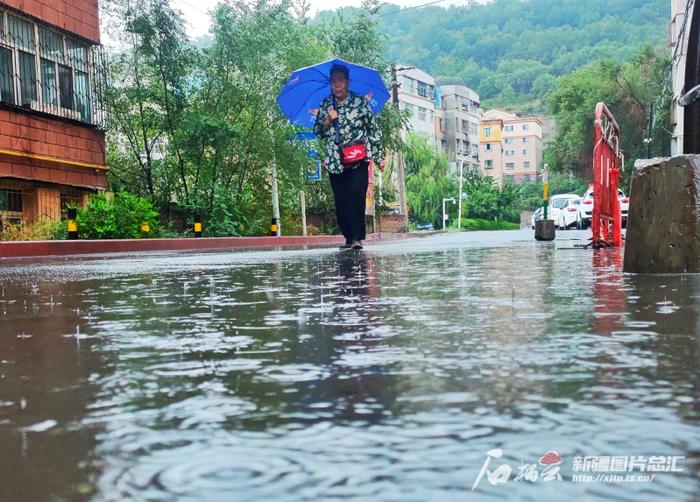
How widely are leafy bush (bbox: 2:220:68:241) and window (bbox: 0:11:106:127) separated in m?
3.02

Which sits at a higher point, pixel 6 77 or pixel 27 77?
pixel 27 77

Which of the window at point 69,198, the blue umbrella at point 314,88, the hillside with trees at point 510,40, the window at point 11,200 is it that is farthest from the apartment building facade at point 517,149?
the blue umbrella at point 314,88

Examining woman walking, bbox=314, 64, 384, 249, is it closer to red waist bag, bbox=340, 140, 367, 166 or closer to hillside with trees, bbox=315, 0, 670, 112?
red waist bag, bbox=340, 140, 367, 166

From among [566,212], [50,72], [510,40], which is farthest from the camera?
[510,40]

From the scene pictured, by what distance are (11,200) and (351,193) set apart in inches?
423

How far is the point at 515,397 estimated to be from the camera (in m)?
1.68

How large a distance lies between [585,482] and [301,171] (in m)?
22.0

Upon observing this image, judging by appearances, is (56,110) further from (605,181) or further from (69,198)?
(605,181)

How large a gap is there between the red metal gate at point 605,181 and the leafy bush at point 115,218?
927cm

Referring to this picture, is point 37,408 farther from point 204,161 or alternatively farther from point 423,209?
point 423,209

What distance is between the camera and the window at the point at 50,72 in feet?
56.3

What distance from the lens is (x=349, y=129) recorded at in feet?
30.2

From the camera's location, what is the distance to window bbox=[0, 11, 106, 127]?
17.2m

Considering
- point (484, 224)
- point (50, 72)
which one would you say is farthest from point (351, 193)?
point (484, 224)
